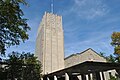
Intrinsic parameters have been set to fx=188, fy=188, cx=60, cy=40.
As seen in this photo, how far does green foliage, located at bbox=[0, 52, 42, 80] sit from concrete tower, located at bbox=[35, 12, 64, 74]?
15808 mm

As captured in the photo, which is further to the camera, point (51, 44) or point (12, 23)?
point (51, 44)

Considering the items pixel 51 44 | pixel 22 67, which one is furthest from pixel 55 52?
pixel 22 67

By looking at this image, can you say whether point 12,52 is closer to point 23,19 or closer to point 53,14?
point 23,19

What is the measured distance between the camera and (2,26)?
56.2ft

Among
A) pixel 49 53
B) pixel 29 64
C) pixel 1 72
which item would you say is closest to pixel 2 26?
pixel 1 72

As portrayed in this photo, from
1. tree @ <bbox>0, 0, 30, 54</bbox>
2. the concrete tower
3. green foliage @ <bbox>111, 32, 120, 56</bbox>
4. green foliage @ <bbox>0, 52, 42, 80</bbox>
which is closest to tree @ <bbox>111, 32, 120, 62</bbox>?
green foliage @ <bbox>111, 32, 120, 56</bbox>

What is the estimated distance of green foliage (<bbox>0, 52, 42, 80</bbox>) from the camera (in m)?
24.1

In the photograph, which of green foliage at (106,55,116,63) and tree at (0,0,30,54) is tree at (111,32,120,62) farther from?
tree at (0,0,30,54)

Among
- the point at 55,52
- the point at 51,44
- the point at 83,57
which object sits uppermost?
the point at 51,44

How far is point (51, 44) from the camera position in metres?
46.7

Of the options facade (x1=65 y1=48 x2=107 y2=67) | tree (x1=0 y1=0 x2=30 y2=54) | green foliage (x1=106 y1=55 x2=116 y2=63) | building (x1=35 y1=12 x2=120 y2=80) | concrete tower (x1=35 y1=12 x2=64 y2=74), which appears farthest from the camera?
green foliage (x1=106 y1=55 x2=116 y2=63)

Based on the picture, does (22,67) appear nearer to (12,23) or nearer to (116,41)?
(12,23)

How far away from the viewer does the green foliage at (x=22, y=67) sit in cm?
2406

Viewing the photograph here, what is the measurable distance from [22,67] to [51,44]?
21951 mm
